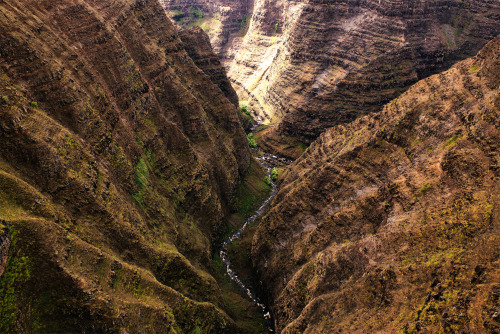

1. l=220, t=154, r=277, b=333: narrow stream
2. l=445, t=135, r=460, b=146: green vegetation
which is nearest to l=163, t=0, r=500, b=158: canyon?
l=220, t=154, r=277, b=333: narrow stream

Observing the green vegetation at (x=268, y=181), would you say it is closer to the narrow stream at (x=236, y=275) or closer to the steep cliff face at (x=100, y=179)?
the narrow stream at (x=236, y=275)

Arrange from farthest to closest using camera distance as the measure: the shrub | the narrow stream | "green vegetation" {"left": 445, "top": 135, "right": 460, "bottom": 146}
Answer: the narrow stream → "green vegetation" {"left": 445, "top": 135, "right": 460, "bottom": 146} → the shrub

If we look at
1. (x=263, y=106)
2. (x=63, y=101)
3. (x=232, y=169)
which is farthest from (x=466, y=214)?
(x=263, y=106)

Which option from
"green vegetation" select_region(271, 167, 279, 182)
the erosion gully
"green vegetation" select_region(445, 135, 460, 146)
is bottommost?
the erosion gully

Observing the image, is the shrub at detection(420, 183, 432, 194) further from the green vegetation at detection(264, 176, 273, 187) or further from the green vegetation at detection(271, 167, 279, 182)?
the green vegetation at detection(271, 167, 279, 182)

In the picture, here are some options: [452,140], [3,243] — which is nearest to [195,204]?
[3,243]

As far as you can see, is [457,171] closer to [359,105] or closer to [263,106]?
[359,105]
